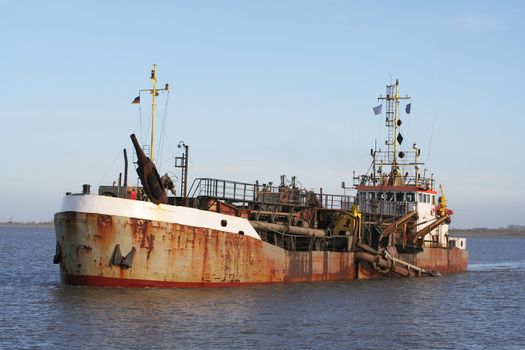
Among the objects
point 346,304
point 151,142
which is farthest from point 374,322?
point 151,142

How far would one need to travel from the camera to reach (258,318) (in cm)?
2558

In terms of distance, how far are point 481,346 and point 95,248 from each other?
14.8 m

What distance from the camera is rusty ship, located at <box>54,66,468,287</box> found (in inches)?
1137

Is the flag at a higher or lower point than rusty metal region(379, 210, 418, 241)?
higher

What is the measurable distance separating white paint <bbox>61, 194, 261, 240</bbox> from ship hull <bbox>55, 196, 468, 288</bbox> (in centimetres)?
4

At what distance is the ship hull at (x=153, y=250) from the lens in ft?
94.4

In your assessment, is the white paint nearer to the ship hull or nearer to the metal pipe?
the ship hull

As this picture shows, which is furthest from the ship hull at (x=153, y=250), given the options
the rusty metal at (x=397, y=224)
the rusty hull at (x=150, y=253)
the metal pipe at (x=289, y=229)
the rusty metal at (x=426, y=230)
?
the rusty metal at (x=426, y=230)

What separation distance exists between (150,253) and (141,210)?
175 centimetres

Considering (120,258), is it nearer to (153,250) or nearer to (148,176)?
(153,250)

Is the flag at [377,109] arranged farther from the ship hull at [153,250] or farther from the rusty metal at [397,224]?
the ship hull at [153,250]

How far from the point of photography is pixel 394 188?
155 feet

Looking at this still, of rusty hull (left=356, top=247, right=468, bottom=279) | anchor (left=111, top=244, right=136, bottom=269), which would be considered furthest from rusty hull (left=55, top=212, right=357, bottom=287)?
rusty hull (left=356, top=247, right=468, bottom=279)

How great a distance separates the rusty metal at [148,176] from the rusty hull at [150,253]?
1206 mm
